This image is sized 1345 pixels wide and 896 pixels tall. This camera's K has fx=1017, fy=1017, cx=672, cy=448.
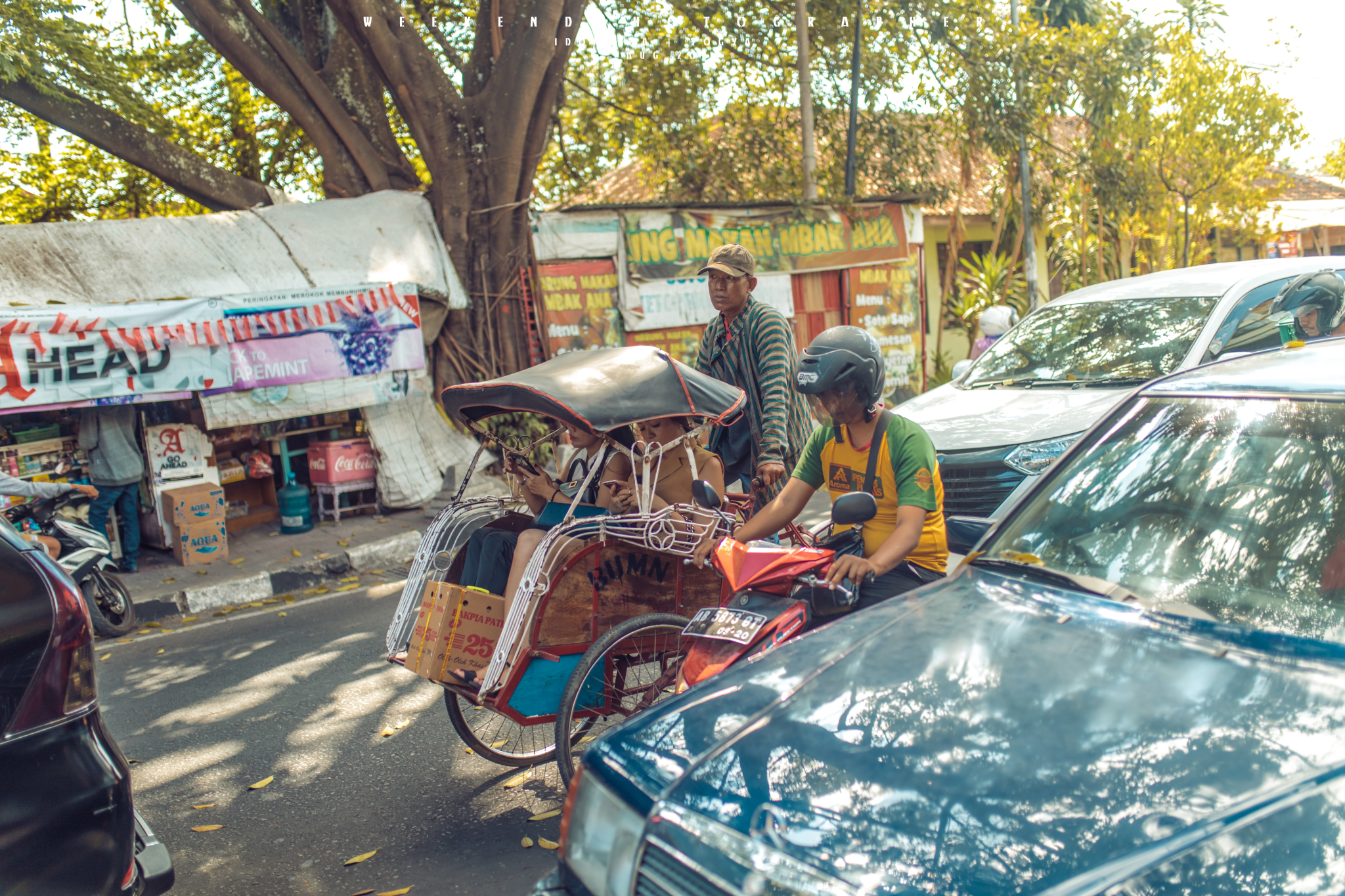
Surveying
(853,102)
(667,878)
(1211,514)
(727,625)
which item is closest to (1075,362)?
(727,625)

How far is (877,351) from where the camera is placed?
11.8 ft

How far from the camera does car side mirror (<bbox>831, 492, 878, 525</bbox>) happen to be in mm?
3182

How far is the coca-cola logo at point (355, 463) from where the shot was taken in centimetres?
1027

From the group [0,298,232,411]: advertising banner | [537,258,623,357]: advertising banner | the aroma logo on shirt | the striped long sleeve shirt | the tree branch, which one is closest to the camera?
the aroma logo on shirt

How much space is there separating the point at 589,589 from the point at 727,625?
83 cm

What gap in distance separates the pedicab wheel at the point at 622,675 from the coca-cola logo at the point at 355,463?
6.80 metres

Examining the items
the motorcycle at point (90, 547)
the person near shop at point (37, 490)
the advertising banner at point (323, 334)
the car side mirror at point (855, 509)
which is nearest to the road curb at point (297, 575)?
the motorcycle at point (90, 547)

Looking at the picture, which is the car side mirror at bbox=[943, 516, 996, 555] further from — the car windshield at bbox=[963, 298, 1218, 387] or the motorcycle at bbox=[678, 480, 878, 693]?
the car windshield at bbox=[963, 298, 1218, 387]

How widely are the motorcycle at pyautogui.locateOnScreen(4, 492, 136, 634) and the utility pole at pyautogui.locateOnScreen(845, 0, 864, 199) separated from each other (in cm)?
1021

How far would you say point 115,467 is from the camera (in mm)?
8656

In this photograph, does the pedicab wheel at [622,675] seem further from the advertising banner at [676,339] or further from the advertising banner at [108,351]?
the advertising banner at [676,339]

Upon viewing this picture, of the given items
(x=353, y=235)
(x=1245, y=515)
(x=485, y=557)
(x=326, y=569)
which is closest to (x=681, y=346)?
(x=353, y=235)

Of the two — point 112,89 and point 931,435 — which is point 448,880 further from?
point 112,89

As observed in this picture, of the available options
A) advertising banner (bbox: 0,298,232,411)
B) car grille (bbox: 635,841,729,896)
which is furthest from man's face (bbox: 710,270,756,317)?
advertising banner (bbox: 0,298,232,411)
